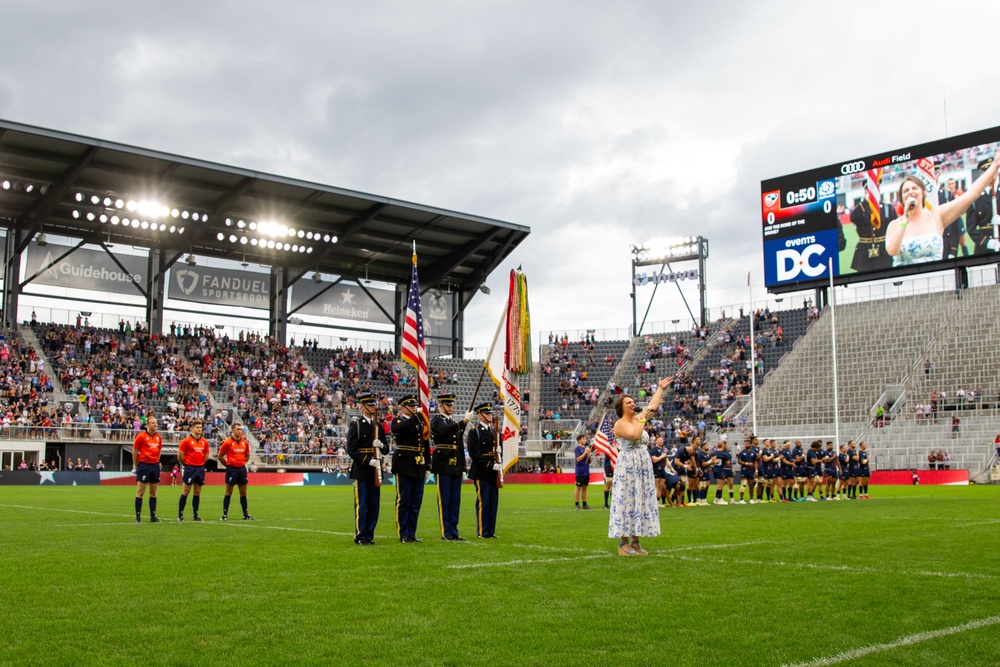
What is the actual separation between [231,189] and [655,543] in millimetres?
39689

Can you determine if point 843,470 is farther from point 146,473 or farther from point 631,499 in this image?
point 146,473

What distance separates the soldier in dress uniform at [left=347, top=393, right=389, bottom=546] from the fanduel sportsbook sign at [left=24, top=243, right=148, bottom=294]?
42.5 m

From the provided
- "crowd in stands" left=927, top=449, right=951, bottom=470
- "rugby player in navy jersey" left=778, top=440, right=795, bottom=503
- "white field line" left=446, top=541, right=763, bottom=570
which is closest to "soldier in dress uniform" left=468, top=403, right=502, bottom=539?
"white field line" left=446, top=541, right=763, bottom=570

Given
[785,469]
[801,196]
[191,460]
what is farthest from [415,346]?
[801,196]

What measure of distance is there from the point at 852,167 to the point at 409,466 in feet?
140

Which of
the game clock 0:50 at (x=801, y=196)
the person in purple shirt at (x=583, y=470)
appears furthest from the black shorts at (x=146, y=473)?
the game clock 0:50 at (x=801, y=196)

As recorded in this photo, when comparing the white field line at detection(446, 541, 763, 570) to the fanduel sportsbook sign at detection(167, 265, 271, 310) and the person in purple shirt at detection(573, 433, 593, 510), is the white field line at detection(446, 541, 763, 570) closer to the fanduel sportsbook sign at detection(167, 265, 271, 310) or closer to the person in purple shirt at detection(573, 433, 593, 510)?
the person in purple shirt at detection(573, 433, 593, 510)

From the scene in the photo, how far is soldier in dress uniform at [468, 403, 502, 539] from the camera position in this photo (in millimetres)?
14188

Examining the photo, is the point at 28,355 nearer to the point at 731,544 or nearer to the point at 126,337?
the point at 126,337

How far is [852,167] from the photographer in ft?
163

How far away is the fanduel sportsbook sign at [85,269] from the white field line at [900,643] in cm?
5117

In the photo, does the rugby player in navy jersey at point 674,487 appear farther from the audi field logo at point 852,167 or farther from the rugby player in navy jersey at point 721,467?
the audi field logo at point 852,167

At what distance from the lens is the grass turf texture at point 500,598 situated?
617cm

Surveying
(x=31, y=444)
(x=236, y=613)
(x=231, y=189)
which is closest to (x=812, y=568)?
(x=236, y=613)
